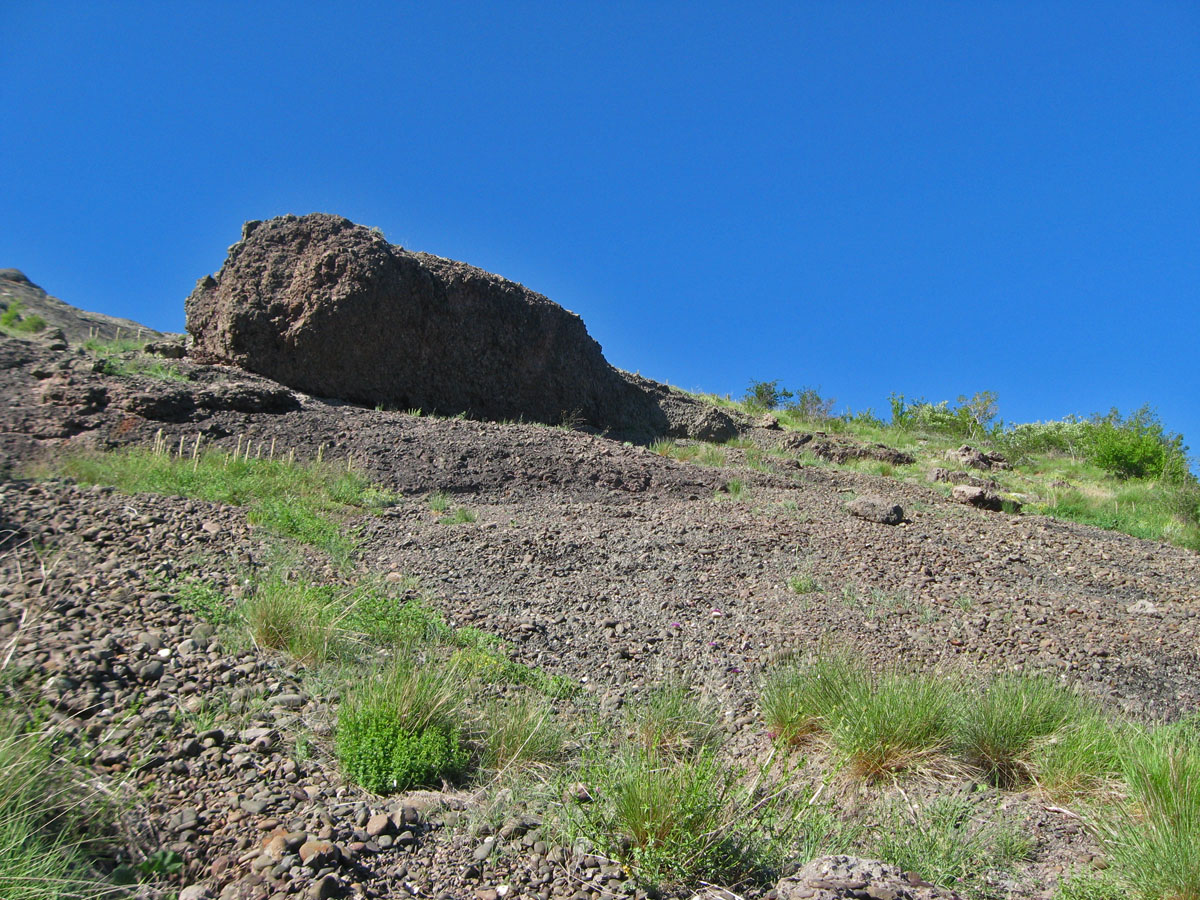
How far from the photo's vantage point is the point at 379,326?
12211 millimetres

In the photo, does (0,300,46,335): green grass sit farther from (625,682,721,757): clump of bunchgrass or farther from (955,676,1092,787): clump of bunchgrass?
(955,676,1092,787): clump of bunchgrass

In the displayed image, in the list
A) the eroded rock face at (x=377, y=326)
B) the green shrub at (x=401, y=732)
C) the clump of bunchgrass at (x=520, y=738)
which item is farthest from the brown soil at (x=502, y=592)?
the eroded rock face at (x=377, y=326)

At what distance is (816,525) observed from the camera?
8.45 meters

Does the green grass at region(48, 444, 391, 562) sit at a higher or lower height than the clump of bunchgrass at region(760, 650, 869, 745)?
higher

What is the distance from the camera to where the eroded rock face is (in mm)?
11836

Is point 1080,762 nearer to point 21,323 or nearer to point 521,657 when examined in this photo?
point 521,657

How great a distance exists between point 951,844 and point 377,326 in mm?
10876

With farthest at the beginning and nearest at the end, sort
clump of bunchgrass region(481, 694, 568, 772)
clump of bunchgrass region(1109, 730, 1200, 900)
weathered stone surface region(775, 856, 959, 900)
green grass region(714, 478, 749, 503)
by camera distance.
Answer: green grass region(714, 478, 749, 503), clump of bunchgrass region(481, 694, 568, 772), clump of bunchgrass region(1109, 730, 1200, 900), weathered stone surface region(775, 856, 959, 900)

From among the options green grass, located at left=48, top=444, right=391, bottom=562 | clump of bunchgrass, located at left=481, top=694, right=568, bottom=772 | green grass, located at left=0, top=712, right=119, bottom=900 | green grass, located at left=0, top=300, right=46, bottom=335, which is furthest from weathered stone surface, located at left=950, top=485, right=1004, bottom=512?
green grass, located at left=0, top=300, right=46, bottom=335

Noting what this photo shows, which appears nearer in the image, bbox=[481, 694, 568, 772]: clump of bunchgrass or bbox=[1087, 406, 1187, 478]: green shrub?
bbox=[481, 694, 568, 772]: clump of bunchgrass

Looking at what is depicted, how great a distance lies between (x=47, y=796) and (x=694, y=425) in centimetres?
1422

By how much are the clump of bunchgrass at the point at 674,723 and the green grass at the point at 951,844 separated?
0.93 m

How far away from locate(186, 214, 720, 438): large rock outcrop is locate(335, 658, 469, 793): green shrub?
29.6ft

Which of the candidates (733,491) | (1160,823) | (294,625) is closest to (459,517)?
(294,625)
